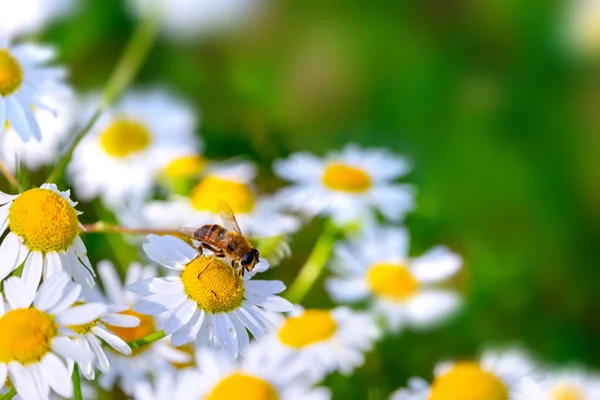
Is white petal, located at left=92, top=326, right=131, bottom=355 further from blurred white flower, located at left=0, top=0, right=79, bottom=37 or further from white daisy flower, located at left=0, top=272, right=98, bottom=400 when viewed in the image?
blurred white flower, located at left=0, top=0, right=79, bottom=37

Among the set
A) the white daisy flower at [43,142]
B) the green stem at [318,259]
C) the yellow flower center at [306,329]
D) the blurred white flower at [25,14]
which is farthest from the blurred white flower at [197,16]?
the yellow flower center at [306,329]

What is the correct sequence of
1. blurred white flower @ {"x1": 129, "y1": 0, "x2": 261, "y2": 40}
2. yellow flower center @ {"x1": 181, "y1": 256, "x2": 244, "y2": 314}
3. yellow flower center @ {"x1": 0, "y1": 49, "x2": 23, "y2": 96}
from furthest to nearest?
blurred white flower @ {"x1": 129, "y1": 0, "x2": 261, "y2": 40} → yellow flower center @ {"x1": 0, "y1": 49, "x2": 23, "y2": 96} → yellow flower center @ {"x1": 181, "y1": 256, "x2": 244, "y2": 314}

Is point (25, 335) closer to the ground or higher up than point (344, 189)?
closer to the ground

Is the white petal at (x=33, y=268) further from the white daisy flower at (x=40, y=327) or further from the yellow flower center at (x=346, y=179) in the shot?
the yellow flower center at (x=346, y=179)

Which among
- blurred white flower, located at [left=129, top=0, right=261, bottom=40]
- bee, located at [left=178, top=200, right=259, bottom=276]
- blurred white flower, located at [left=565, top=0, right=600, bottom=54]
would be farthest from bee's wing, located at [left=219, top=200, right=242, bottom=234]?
blurred white flower, located at [left=565, top=0, right=600, bottom=54]

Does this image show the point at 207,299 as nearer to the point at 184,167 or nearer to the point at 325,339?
the point at 325,339

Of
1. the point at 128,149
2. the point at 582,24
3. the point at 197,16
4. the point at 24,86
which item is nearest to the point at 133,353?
the point at 24,86

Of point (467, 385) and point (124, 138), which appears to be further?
point (124, 138)
